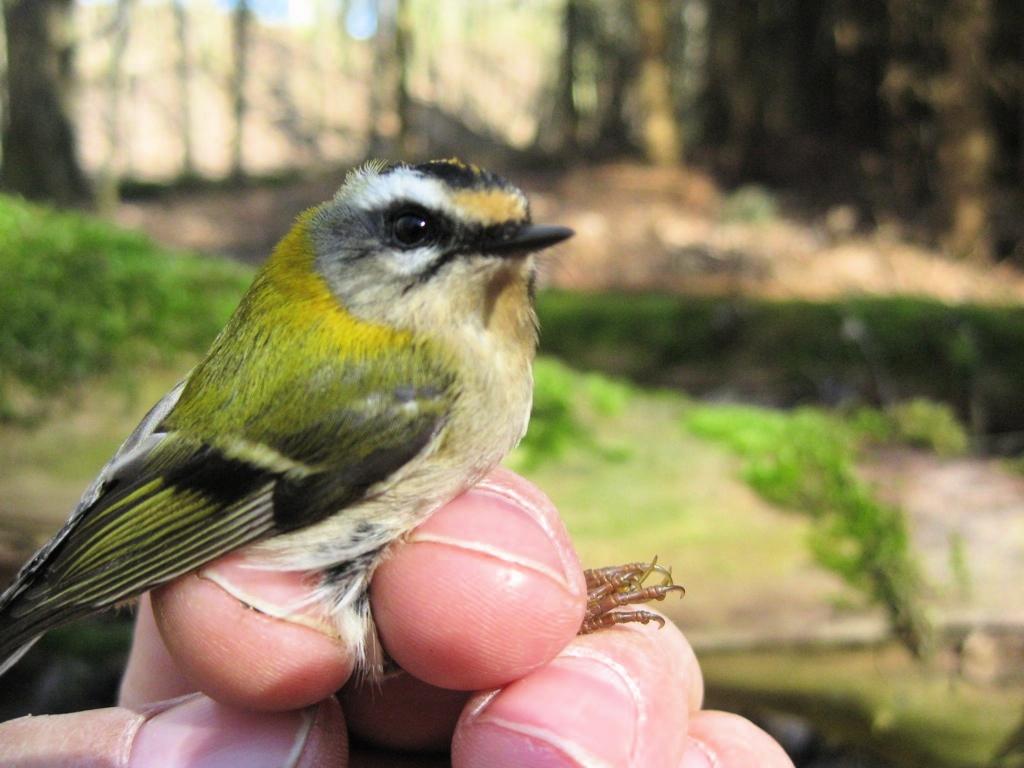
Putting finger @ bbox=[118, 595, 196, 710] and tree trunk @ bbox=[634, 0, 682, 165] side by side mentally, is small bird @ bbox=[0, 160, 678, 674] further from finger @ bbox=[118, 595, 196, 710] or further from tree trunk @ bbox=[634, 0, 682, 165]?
tree trunk @ bbox=[634, 0, 682, 165]

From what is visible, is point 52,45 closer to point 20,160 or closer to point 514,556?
point 20,160

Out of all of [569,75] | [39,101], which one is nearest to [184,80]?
[569,75]

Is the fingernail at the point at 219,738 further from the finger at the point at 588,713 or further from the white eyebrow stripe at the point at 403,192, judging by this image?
the white eyebrow stripe at the point at 403,192

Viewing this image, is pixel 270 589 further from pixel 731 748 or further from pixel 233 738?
pixel 731 748

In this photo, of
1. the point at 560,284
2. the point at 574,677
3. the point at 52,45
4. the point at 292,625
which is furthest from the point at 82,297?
the point at 560,284

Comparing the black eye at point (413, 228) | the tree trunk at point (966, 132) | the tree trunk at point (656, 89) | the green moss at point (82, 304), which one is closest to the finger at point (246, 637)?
the black eye at point (413, 228)

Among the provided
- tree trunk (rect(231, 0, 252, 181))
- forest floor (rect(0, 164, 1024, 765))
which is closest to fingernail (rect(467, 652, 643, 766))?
forest floor (rect(0, 164, 1024, 765))
